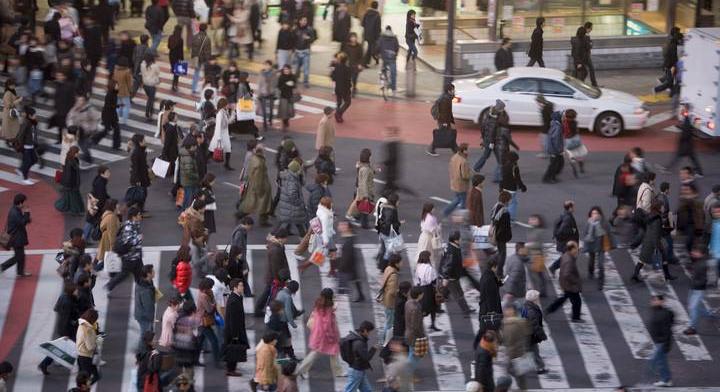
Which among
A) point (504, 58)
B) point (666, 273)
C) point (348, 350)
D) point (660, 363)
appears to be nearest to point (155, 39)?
point (504, 58)

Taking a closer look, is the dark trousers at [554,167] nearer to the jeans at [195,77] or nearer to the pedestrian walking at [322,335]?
the pedestrian walking at [322,335]

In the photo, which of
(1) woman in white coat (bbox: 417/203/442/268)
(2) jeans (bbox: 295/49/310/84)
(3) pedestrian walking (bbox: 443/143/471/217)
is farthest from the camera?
(2) jeans (bbox: 295/49/310/84)

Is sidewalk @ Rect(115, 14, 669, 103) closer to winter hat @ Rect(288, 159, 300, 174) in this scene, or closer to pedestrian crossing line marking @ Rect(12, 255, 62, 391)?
winter hat @ Rect(288, 159, 300, 174)

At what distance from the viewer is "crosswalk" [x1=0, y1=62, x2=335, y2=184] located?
100.0 ft

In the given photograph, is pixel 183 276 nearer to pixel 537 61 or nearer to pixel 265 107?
pixel 265 107

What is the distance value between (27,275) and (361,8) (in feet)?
63.4

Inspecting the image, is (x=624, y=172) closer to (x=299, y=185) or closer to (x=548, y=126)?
(x=548, y=126)

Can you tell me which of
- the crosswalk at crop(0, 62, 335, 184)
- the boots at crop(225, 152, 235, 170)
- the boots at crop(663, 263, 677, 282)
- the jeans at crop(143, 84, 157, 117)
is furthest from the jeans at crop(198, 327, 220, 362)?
the jeans at crop(143, 84, 157, 117)

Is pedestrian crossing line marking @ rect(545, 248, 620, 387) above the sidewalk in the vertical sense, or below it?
below

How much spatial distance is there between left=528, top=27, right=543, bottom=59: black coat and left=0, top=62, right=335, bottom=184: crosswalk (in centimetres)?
514

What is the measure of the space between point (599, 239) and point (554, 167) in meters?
5.01

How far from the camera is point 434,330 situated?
75.2 feet

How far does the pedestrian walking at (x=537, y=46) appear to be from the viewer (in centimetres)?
3625

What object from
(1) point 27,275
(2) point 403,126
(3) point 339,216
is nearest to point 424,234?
(3) point 339,216
